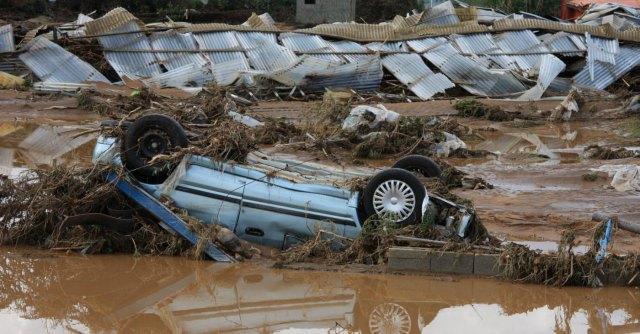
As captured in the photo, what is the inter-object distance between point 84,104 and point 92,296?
1277 cm

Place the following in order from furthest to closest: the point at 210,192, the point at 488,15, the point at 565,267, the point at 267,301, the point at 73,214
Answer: the point at 488,15
the point at 73,214
the point at 210,192
the point at 565,267
the point at 267,301

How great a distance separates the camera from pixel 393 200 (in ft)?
28.9

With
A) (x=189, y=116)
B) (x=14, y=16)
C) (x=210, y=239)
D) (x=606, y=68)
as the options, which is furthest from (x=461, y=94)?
(x=14, y=16)

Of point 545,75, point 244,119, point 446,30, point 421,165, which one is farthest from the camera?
point 446,30

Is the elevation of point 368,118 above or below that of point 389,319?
above

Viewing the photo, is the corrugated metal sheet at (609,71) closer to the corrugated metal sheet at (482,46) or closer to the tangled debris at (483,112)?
the corrugated metal sheet at (482,46)

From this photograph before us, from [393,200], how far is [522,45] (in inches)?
701

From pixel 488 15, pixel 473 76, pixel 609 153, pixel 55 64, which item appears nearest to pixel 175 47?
pixel 55 64

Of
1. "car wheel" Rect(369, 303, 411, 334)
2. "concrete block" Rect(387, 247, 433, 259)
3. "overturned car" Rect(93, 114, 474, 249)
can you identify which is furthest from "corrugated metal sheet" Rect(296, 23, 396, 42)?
"car wheel" Rect(369, 303, 411, 334)

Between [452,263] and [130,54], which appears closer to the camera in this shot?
[452,263]

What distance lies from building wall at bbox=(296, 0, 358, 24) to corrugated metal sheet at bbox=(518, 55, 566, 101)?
1259 cm

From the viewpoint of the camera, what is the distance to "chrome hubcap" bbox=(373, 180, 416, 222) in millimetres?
8789

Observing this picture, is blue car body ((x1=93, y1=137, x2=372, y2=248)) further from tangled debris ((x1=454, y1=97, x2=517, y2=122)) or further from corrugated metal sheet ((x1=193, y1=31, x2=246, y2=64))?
corrugated metal sheet ((x1=193, y1=31, x2=246, y2=64))

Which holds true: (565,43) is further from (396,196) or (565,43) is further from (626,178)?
(396,196)
